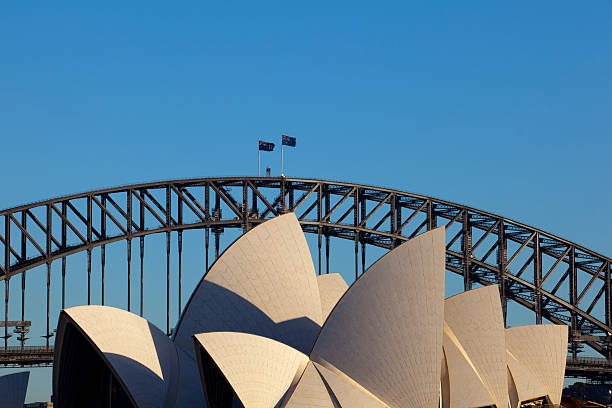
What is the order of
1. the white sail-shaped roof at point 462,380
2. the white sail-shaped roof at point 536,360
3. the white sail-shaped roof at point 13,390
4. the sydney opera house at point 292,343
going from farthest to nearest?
the white sail-shaped roof at point 536,360, the white sail-shaped roof at point 13,390, the white sail-shaped roof at point 462,380, the sydney opera house at point 292,343

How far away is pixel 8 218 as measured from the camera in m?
84.1

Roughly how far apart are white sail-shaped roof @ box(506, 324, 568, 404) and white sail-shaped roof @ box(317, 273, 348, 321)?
43.1 feet

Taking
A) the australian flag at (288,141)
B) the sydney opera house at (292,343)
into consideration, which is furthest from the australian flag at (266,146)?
the sydney opera house at (292,343)

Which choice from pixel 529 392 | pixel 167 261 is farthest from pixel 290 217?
pixel 167 261

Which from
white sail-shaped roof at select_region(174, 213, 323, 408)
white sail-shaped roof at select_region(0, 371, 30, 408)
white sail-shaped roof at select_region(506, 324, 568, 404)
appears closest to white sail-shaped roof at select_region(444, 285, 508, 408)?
white sail-shaped roof at select_region(506, 324, 568, 404)

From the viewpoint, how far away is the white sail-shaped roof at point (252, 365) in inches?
1833

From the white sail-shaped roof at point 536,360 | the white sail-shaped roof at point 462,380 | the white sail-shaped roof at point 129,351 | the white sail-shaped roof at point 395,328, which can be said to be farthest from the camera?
the white sail-shaped roof at point 536,360

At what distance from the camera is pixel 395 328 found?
53.5 meters

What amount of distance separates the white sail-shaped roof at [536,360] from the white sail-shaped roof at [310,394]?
2366 cm

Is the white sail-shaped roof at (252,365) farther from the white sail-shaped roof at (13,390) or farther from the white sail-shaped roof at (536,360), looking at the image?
the white sail-shaped roof at (536,360)

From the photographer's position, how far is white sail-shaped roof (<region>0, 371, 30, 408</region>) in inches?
2566

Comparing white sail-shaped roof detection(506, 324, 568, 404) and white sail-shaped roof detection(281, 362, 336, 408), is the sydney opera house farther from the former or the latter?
white sail-shaped roof detection(506, 324, 568, 404)

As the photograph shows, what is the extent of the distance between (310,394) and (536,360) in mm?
28120

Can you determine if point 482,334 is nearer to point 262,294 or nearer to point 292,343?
point 292,343
